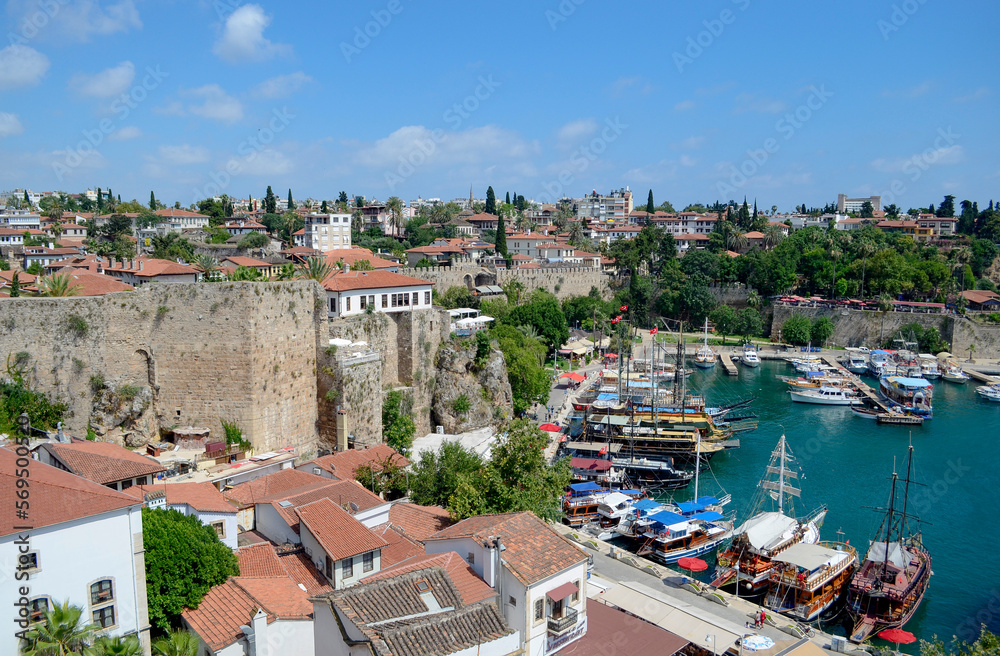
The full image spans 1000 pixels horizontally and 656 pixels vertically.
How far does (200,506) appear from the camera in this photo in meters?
16.6

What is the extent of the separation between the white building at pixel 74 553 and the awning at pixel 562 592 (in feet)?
23.3

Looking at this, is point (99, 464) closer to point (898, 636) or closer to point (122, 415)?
point (122, 415)

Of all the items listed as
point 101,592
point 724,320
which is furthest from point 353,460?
point 724,320

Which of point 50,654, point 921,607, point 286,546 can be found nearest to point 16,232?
point 286,546

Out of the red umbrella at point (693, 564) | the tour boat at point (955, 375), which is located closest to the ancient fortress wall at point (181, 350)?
the red umbrella at point (693, 564)

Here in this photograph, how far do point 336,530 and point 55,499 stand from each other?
6.41 meters

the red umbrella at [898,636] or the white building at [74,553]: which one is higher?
the white building at [74,553]

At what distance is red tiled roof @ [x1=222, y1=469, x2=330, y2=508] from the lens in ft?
63.1

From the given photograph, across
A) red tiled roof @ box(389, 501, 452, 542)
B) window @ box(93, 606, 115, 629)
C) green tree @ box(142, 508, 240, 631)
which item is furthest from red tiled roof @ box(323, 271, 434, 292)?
window @ box(93, 606, 115, 629)

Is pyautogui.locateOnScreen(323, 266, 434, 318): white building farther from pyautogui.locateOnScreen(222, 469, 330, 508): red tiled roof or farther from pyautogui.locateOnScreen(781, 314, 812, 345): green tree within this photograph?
pyautogui.locateOnScreen(781, 314, 812, 345): green tree

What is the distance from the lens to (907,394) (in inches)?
1854

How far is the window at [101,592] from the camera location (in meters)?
11.7

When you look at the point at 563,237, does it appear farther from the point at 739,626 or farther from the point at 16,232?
the point at 739,626

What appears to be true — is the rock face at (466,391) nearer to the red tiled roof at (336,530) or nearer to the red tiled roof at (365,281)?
the red tiled roof at (365,281)
